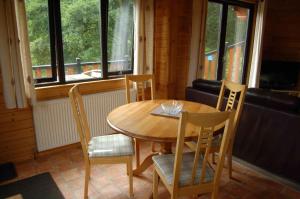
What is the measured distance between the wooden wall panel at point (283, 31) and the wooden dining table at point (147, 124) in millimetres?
4077

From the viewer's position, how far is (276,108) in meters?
2.21

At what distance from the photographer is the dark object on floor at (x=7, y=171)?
234 centimetres

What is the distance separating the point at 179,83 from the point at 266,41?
3.04 meters

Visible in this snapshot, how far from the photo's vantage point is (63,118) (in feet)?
9.05

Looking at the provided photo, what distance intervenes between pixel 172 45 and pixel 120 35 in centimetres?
77

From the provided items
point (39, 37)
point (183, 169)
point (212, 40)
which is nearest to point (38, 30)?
point (39, 37)

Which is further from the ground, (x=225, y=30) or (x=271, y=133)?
(x=225, y=30)

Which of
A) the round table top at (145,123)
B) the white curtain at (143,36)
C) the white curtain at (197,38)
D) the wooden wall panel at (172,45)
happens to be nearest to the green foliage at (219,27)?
the white curtain at (197,38)

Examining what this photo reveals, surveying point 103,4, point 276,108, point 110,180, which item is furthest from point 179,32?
point 110,180

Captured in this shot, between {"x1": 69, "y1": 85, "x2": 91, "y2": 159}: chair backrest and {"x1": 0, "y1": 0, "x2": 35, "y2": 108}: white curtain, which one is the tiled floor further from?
{"x1": 0, "y1": 0, "x2": 35, "y2": 108}: white curtain

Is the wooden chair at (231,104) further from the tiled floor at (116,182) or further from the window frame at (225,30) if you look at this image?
the window frame at (225,30)

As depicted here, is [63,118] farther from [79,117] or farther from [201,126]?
[201,126]

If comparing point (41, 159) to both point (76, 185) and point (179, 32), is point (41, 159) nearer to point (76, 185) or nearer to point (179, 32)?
point (76, 185)

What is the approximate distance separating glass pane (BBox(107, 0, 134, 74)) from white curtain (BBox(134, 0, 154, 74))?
0.21 meters
